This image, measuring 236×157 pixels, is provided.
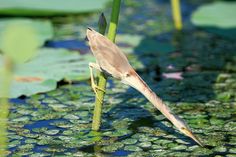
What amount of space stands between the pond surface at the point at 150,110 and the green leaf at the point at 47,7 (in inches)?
8.0

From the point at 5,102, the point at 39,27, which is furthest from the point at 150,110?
the point at 39,27

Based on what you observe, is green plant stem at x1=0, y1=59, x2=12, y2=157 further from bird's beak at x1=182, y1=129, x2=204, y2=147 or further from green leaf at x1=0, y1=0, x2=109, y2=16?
green leaf at x1=0, y1=0, x2=109, y2=16

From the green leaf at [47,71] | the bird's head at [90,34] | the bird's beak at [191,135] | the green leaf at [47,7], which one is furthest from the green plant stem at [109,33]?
the green leaf at [47,7]

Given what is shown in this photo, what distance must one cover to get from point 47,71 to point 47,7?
0.85m

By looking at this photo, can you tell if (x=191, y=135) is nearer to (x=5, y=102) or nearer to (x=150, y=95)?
(x=150, y=95)

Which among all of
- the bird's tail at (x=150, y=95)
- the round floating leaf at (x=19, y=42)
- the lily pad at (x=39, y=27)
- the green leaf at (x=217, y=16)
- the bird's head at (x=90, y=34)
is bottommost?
the bird's tail at (x=150, y=95)

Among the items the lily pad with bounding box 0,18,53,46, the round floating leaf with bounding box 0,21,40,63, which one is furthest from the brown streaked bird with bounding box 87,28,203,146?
the lily pad with bounding box 0,18,53,46

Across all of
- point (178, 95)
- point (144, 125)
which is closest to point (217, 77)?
point (178, 95)

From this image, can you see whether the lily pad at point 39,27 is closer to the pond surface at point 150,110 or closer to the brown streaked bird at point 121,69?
the pond surface at point 150,110

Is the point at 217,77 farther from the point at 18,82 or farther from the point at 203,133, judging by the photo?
the point at 18,82

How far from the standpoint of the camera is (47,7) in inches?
123

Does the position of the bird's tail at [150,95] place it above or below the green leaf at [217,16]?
below

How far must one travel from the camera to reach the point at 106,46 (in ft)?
5.24

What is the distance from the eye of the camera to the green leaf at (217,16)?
3020 mm
